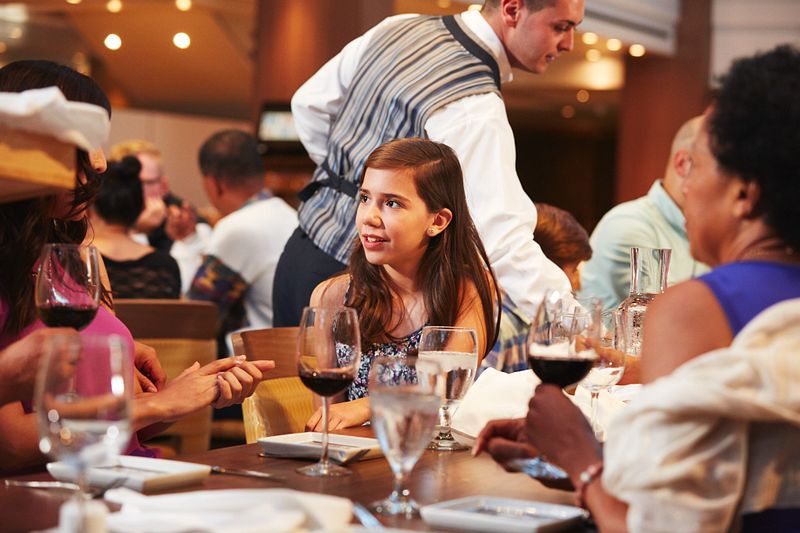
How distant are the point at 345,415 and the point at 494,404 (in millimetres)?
363

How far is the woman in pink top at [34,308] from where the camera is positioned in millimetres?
1656

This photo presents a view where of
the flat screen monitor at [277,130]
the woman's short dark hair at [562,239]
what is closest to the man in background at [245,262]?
Answer: the woman's short dark hair at [562,239]

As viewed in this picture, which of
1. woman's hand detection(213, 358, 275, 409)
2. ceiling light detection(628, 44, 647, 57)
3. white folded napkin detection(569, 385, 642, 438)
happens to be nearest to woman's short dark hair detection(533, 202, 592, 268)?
white folded napkin detection(569, 385, 642, 438)

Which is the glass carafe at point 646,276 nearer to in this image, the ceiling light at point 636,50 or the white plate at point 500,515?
the white plate at point 500,515

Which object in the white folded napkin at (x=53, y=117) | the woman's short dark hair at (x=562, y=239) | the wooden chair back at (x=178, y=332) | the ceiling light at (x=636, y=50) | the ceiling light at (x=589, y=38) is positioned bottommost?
the wooden chair back at (x=178, y=332)

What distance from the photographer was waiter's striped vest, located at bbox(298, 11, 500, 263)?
3.05 m

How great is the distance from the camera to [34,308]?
1.77m

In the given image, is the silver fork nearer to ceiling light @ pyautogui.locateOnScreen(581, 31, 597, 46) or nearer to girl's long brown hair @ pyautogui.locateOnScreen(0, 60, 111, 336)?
girl's long brown hair @ pyautogui.locateOnScreen(0, 60, 111, 336)

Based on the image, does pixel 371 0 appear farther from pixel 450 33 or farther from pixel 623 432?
pixel 623 432

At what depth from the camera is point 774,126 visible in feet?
3.96

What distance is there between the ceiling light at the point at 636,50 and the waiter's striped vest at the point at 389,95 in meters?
7.09

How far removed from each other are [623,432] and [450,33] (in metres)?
2.15

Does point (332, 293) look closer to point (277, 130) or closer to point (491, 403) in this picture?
point (491, 403)

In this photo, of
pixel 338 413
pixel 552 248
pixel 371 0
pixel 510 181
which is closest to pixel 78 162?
pixel 338 413
